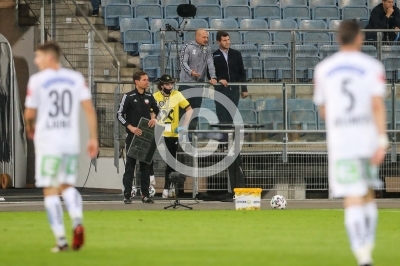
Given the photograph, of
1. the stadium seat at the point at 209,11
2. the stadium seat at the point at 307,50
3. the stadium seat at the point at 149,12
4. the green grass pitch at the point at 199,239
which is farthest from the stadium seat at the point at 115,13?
the green grass pitch at the point at 199,239

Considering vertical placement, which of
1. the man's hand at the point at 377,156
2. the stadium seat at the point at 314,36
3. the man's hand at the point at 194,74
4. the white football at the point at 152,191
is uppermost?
the stadium seat at the point at 314,36

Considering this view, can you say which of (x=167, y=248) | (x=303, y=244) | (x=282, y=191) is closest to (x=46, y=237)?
(x=167, y=248)

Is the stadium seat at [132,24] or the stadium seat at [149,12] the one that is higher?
the stadium seat at [149,12]

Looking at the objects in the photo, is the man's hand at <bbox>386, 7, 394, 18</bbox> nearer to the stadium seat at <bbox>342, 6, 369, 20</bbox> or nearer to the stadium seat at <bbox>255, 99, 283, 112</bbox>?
the stadium seat at <bbox>342, 6, 369, 20</bbox>

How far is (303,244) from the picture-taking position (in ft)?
38.8

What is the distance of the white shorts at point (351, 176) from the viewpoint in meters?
8.76

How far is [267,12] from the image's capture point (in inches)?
983

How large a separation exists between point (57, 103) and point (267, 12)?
14824 mm

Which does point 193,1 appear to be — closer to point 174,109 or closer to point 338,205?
point 174,109

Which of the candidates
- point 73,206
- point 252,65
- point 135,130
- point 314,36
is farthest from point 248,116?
point 73,206

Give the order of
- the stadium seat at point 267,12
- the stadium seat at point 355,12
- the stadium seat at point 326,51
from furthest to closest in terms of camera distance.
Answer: the stadium seat at point 355,12
the stadium seat at point 267,12
the stadium seat at point 326,51

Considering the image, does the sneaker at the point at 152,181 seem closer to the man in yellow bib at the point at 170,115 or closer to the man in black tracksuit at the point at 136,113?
the man in yellow bib at the point at 170,115

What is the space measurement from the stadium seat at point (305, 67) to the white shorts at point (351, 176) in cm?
1279

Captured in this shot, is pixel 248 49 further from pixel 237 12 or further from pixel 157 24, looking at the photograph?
pixel 237 12
